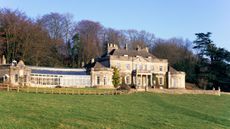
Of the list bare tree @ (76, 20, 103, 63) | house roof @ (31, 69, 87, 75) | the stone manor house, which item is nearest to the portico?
the stone manor house

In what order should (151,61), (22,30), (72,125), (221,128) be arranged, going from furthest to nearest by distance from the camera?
(151,61) < (22,30) < (221,128) < (72,125)

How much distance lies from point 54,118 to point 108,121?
290 cm

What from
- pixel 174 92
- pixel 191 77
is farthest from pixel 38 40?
pixel 191 77

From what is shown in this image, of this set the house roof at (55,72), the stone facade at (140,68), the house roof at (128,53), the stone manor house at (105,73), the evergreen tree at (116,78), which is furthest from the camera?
the house roof at (128,53)

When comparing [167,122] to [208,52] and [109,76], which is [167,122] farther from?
[208,52]

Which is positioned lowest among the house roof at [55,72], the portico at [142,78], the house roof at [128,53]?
the portico at [142,78]

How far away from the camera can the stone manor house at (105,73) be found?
51062 millimetres

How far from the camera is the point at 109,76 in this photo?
192 ft

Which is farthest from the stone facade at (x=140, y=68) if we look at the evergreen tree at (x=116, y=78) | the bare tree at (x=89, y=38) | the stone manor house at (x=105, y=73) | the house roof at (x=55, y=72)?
the bare tree at (x=89, y=38)

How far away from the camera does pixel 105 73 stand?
57.9 m

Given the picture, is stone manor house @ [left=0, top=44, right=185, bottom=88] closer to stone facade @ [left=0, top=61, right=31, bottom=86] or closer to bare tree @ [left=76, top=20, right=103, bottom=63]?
stone facade @ [left=0, top=61, right=31, bottom=86]

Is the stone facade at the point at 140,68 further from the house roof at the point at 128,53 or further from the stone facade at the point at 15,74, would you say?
the stone facade at the point at 15,74

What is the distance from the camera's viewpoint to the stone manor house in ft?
168

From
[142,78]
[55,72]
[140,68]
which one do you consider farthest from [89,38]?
[55,72]
